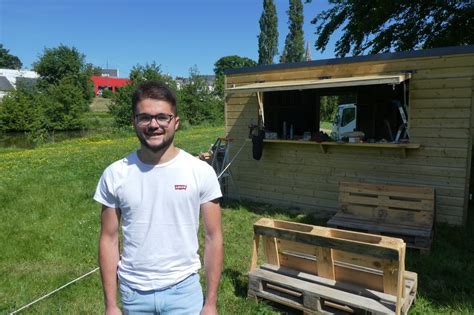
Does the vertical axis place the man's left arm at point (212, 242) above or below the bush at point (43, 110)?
below

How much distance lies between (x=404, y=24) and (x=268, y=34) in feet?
172

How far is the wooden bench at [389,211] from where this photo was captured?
255 inches

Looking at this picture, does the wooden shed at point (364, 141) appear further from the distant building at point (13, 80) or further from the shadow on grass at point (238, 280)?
the distant building at point (13, 80)

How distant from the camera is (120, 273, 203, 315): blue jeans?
2105 mm

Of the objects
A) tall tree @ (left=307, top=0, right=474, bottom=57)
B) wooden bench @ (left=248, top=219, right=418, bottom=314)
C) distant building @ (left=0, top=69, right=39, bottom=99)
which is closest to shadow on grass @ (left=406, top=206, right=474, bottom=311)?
wooden bench @ (left=248, top=219, right=418, bottom=314)

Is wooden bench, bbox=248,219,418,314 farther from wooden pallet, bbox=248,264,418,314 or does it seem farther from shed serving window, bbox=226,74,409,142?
shed serving window, bbox=226,74,409,142

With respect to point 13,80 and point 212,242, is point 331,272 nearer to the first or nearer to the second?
point 212,242

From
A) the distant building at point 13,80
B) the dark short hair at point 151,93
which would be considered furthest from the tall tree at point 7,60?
the dark short hair at point 151,93

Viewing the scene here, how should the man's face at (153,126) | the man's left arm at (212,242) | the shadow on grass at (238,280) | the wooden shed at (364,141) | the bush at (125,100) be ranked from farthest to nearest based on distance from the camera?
1. the bush at (125,100)
2. the wooden shed at (364,141)
3. the shadow on grass at (238,280)
4. the man's left arm at (212,242)
5. the man's face at (153,126)

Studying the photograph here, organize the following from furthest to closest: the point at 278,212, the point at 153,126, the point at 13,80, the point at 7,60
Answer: the point at 7,60 < the point at 13,80 < the point at 278,212 < the point at 153,126

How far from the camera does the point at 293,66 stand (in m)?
8.74

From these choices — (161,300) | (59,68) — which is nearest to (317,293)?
(161,300)

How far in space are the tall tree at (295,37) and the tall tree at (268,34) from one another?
2.03 metres

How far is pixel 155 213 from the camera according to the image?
6.90 ft
